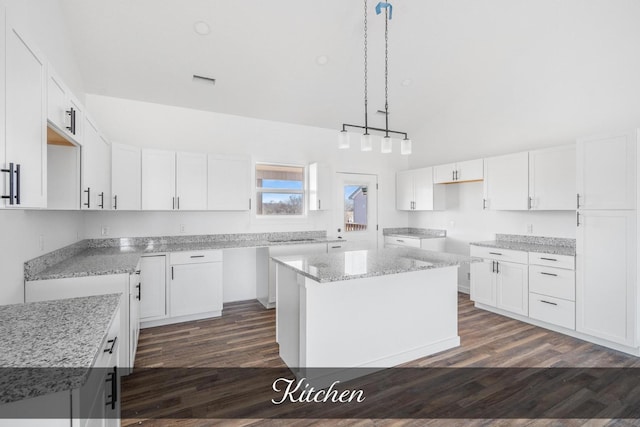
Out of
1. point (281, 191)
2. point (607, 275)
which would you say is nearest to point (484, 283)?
point (607, 275)

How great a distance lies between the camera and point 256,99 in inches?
172

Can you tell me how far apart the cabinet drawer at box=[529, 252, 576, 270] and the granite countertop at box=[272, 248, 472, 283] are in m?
1.47

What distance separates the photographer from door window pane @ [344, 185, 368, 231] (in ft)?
18.9

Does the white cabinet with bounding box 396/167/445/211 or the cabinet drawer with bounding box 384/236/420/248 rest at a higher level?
the white cabinet with bounding box 396/167/445/211

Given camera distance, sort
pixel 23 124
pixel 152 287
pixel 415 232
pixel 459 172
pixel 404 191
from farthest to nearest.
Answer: pixel 415 232 < pixel 404 191 < pixel 459 172 < pixel 152 287 < pixel 23 124

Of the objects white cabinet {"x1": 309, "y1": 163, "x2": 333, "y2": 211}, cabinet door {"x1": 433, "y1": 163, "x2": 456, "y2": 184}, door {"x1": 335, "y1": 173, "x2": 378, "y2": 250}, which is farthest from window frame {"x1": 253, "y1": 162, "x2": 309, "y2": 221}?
cabinet door {"x1": 433, "y1": 163, "x2": 456, "y2": 184}

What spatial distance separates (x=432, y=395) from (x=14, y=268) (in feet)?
10.0

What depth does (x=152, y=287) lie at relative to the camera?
3.59 m

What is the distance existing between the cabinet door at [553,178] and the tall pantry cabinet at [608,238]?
0.33 meters

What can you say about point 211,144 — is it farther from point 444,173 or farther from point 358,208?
point 444,173

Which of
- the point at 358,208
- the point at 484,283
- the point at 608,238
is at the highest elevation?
the point at 358,208

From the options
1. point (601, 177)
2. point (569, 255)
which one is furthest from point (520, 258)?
point (601, 177)

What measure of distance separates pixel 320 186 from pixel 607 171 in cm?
346

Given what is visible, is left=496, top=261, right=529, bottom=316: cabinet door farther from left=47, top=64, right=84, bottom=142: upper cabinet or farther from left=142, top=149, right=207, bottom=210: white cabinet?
left=47, top=64, right=84, bottom=142: upper cabinet
